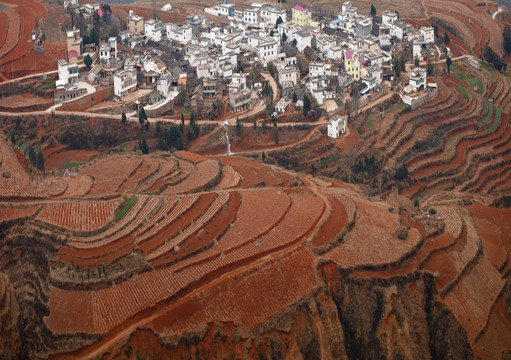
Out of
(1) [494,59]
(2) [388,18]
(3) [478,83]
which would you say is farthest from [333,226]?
(1) [494,59]

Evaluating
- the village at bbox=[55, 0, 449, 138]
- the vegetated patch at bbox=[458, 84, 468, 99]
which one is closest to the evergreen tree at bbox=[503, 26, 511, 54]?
→ the village at bbox=[55, 0, 449, 138]

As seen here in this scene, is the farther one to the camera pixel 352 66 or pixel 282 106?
pixel 352 66

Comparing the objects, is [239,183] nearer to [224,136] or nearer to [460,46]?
[224,136]

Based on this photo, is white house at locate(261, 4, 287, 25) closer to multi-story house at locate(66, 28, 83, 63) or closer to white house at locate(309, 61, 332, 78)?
white house at locate(309, 61, 332, 78)

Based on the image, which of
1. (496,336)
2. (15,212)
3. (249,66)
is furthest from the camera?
(249,66)

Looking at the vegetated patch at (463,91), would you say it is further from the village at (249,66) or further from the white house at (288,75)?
the white house at (288,75)

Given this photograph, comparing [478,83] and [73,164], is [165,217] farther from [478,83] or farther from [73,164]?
[478,83]

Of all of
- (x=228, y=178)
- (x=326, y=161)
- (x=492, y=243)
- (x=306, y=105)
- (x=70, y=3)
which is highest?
(x=70, y=3)
